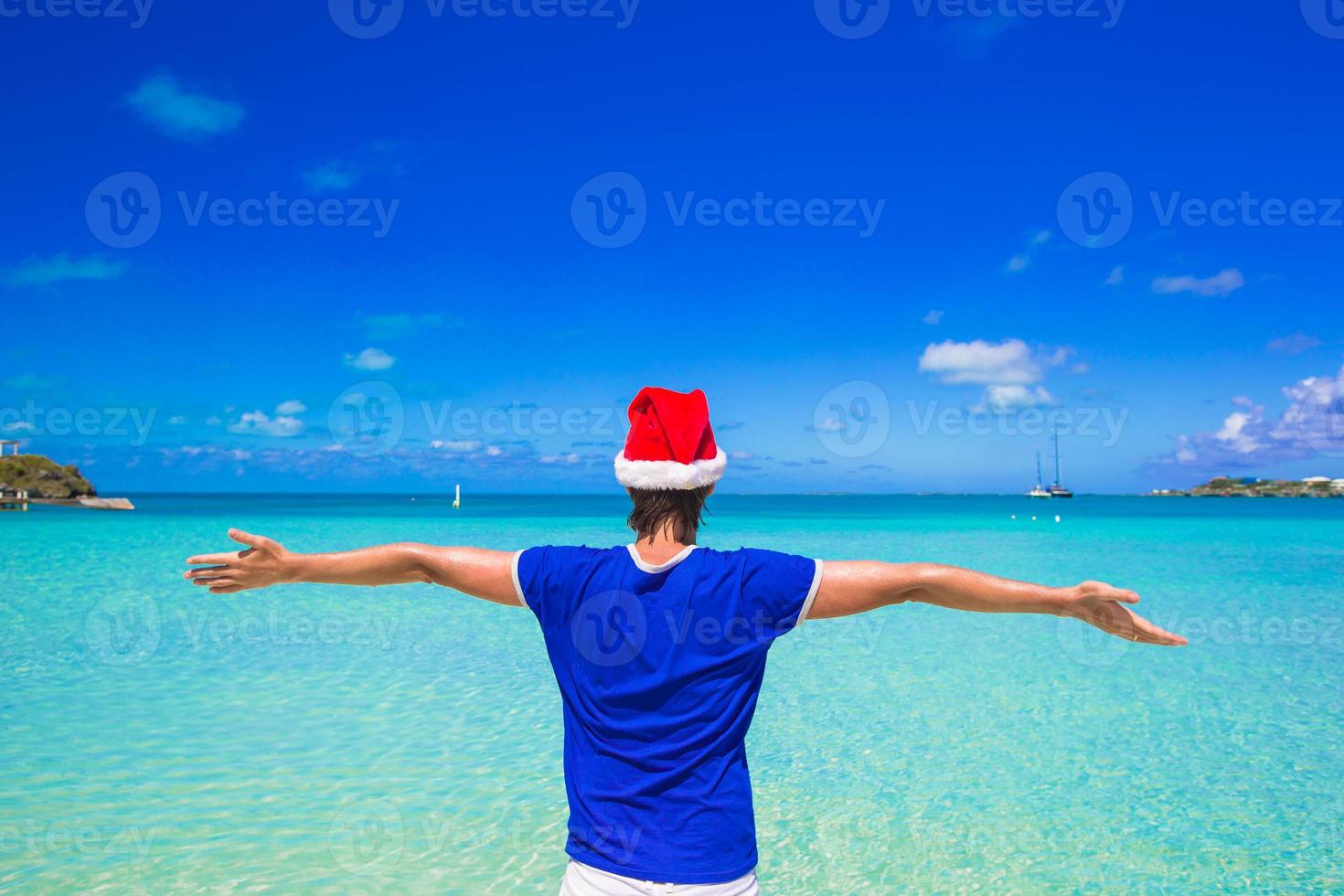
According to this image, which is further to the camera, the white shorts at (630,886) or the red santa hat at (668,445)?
the red santa hat at (668,445)

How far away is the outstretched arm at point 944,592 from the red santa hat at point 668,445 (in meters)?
0.41

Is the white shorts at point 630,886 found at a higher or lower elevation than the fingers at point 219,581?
lower

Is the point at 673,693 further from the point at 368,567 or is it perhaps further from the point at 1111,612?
the point at 1111,612

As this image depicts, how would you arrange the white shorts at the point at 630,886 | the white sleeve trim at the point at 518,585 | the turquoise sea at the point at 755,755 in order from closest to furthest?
the white shorts at the point at 630,886 → the white sleeve trim at the point at 518,585 → the turquoise sea at the point at 755,755

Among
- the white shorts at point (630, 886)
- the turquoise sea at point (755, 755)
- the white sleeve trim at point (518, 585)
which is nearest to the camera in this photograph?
the white shorts at point (630, 886)

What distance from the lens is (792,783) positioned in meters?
6.42

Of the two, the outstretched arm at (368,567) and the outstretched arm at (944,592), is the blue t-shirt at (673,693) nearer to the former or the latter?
the outstretched arm at (944,592)

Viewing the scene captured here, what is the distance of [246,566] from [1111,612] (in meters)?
2.19

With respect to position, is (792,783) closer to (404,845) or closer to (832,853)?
(832,853)

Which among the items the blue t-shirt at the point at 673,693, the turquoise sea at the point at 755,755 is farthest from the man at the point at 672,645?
the turquoise sea at the point at 755,755

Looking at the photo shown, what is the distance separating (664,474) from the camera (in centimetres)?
218

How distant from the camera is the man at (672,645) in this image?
2.01 metres

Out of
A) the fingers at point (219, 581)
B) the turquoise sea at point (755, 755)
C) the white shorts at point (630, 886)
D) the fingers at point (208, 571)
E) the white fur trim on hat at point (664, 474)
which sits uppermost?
the white fur trim on hat at point (664, 474)

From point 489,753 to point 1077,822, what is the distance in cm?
436
